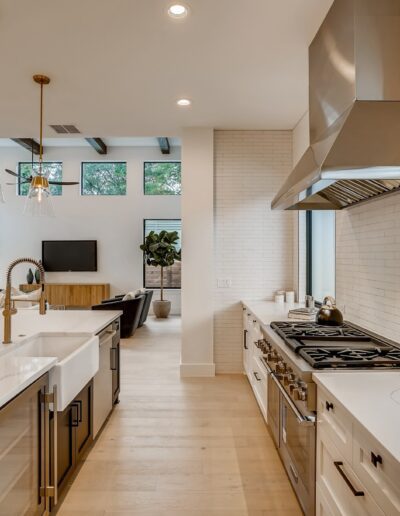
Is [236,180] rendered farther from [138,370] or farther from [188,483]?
[188,483]

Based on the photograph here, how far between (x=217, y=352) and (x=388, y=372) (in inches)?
121

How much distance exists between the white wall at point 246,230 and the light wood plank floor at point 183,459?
726 millimetres

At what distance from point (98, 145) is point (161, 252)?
115 inches

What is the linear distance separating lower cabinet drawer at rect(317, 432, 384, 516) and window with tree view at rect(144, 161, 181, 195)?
8.55 m

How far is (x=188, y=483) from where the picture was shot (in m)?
2.47

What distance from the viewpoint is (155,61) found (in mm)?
3053

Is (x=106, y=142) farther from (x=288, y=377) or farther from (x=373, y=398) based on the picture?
(x=373, y=398)

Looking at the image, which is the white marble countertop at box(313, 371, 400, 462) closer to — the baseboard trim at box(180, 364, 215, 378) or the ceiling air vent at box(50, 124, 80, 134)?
the baseboard trim at box(180, 364, 215, 378)

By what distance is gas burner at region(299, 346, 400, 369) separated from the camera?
6.02 feet

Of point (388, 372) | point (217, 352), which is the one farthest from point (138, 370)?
point (388, 372)

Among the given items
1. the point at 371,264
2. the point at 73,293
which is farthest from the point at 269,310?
the point at 73,293

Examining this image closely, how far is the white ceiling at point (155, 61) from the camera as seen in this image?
7.98 feet

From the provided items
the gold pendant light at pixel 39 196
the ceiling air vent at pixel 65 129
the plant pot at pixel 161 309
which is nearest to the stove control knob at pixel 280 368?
the gold pendant light at pixel 39 196

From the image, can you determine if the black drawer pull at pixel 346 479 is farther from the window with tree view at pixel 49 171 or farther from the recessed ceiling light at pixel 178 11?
the window with tree view at pixel 49 171
